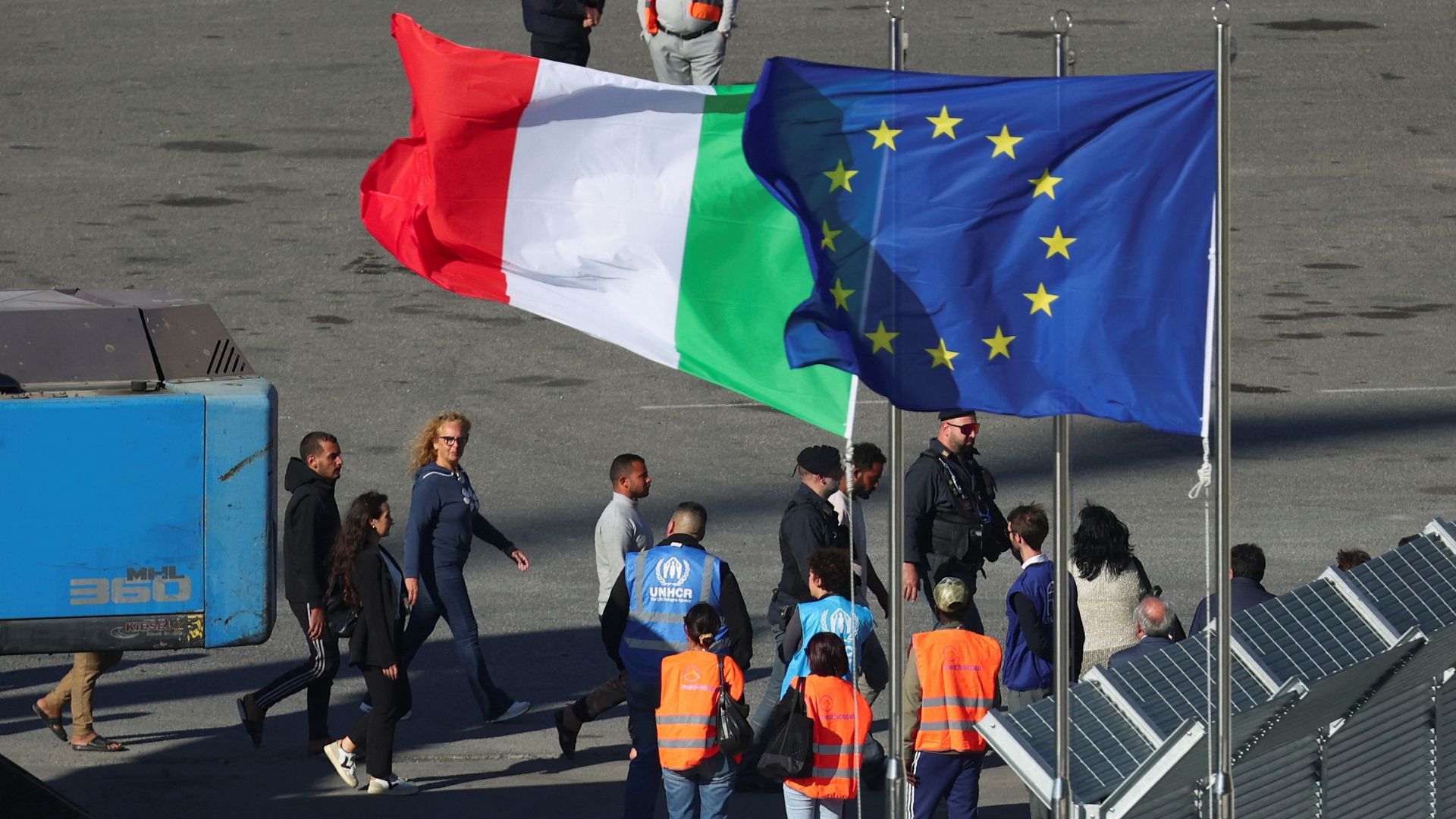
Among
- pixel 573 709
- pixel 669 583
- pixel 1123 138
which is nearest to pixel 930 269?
pixel 1123 138

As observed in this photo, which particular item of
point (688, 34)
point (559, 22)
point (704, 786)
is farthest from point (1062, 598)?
point (559, 22)

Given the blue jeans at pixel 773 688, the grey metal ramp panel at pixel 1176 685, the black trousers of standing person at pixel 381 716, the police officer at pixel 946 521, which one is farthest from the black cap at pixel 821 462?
the grey metal ramp panel at pixel 1176 685

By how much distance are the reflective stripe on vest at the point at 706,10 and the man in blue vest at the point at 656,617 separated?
35.3 feet

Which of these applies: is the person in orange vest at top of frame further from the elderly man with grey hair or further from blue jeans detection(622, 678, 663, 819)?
the elderly man with grey hair

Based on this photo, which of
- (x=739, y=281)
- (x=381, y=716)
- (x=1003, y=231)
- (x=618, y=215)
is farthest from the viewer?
(x=381, y=716)

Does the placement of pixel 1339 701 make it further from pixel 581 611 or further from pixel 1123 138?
pixel 581 611

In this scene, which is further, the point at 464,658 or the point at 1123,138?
the point at 464,658

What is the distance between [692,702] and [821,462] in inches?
79.4

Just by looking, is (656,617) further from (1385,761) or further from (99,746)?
(1385,761)

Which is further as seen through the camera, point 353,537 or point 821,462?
point 821,462

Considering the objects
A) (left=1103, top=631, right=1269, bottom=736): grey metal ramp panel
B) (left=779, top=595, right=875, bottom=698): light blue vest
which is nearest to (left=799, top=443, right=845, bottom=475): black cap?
(left=779, top=595, right=875, bottom=698): light blue vest

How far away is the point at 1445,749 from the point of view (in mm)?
8203

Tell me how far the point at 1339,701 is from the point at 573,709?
412cm

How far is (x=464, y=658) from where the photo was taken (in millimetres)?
10805
